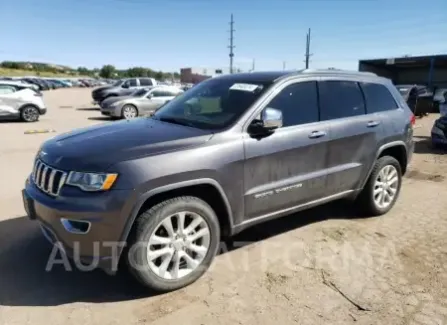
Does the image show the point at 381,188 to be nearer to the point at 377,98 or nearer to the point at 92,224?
the point at 377,98

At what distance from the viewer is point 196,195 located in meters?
3.24

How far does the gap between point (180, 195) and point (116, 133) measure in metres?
0.85

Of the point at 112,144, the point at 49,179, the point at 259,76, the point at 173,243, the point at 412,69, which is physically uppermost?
the point at 412,69

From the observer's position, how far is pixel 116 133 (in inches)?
134

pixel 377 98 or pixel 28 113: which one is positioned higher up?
pixel 377 98

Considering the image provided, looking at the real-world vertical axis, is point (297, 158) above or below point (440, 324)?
above

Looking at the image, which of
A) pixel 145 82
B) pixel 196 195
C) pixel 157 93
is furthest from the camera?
pixel 145 82

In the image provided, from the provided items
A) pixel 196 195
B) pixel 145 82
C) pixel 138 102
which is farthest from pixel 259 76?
pixel 145 82

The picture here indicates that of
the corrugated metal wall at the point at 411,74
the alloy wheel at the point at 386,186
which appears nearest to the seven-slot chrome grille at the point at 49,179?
the alloy wheel at the point at 386,186

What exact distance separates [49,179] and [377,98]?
378 cm

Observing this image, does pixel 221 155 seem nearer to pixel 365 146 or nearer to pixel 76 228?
pixel 76 228

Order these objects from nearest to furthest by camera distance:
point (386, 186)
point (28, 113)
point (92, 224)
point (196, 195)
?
point (92, 224) < point (196, 195) < point (386, 186) < point (28, 113)

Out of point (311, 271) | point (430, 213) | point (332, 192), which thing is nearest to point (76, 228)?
point (311, 271)

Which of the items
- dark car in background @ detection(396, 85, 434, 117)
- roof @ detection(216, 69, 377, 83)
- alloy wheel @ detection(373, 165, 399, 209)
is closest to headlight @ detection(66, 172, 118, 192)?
roof @ detection(216, 69, 377, 83)
